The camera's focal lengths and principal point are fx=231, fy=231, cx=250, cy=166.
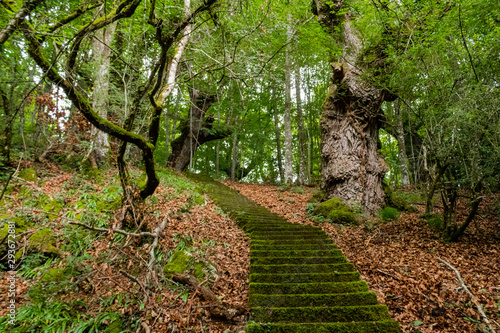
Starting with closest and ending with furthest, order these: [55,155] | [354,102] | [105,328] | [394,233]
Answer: [105,328], [394,233], [55,155], [354,102]

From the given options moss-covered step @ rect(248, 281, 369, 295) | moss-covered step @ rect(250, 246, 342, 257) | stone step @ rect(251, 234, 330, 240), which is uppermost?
stone step @ rect(251, 234, 330, 240)

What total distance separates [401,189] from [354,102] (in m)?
6.56

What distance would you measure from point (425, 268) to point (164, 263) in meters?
5.39

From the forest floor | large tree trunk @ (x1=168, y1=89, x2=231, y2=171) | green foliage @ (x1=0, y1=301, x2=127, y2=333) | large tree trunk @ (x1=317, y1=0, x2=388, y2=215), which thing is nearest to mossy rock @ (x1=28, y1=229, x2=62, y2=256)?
the forest floor

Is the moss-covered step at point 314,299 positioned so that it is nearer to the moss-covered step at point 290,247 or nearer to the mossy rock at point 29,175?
the moss-covered step at point 290,247

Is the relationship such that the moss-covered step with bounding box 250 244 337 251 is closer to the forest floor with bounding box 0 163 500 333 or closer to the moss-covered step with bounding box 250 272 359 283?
the forest floor with bounding box 0 163 500 333

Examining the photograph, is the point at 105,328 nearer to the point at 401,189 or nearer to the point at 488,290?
the point at 488,290

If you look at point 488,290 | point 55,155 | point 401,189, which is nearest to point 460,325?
point 488,290

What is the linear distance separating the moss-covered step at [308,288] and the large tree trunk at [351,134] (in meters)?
4.26

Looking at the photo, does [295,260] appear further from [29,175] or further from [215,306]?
[29,175]

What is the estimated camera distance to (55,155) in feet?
25.4

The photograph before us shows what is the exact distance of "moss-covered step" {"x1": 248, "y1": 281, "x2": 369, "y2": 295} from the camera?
4078 millimetres

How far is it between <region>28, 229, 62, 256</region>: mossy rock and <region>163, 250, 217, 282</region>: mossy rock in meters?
2.06

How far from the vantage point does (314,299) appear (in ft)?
12.8
